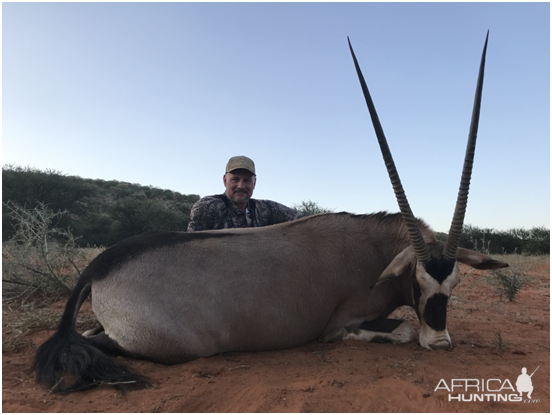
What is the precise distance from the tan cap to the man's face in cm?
7

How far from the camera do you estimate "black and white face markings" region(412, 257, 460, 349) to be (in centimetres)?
337

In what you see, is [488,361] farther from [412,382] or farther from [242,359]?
[242,359]

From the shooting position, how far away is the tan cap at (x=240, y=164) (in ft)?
19.3

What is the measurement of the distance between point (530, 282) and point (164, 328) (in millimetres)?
7734


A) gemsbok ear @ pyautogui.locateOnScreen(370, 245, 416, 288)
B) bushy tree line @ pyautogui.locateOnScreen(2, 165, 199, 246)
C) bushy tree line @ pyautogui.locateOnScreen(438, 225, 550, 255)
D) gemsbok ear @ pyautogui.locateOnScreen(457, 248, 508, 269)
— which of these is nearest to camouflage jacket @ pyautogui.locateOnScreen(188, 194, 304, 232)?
gemsbok ear @ pyautogui.locateOnScreen(370, 245, 416, 288)

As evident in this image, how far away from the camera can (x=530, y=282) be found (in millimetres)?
8320

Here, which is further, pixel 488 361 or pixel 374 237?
pixel 374 237

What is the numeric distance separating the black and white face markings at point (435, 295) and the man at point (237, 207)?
2.80 m

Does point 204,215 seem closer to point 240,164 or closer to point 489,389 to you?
point 240,164

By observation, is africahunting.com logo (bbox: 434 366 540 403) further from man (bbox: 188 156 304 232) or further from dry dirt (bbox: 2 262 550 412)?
man (bbox: 188 156 304 232)

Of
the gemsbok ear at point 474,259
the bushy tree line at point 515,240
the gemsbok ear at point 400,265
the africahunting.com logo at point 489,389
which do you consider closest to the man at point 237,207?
the gemsbok ear at point 400,265

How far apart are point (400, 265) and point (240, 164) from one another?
2934 mm

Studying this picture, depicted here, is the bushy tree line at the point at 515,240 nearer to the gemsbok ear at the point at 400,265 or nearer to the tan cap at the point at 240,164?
the tan cap at the point at 240,164

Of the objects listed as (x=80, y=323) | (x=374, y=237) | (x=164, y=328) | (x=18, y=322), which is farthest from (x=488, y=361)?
(x=18, y=322)
